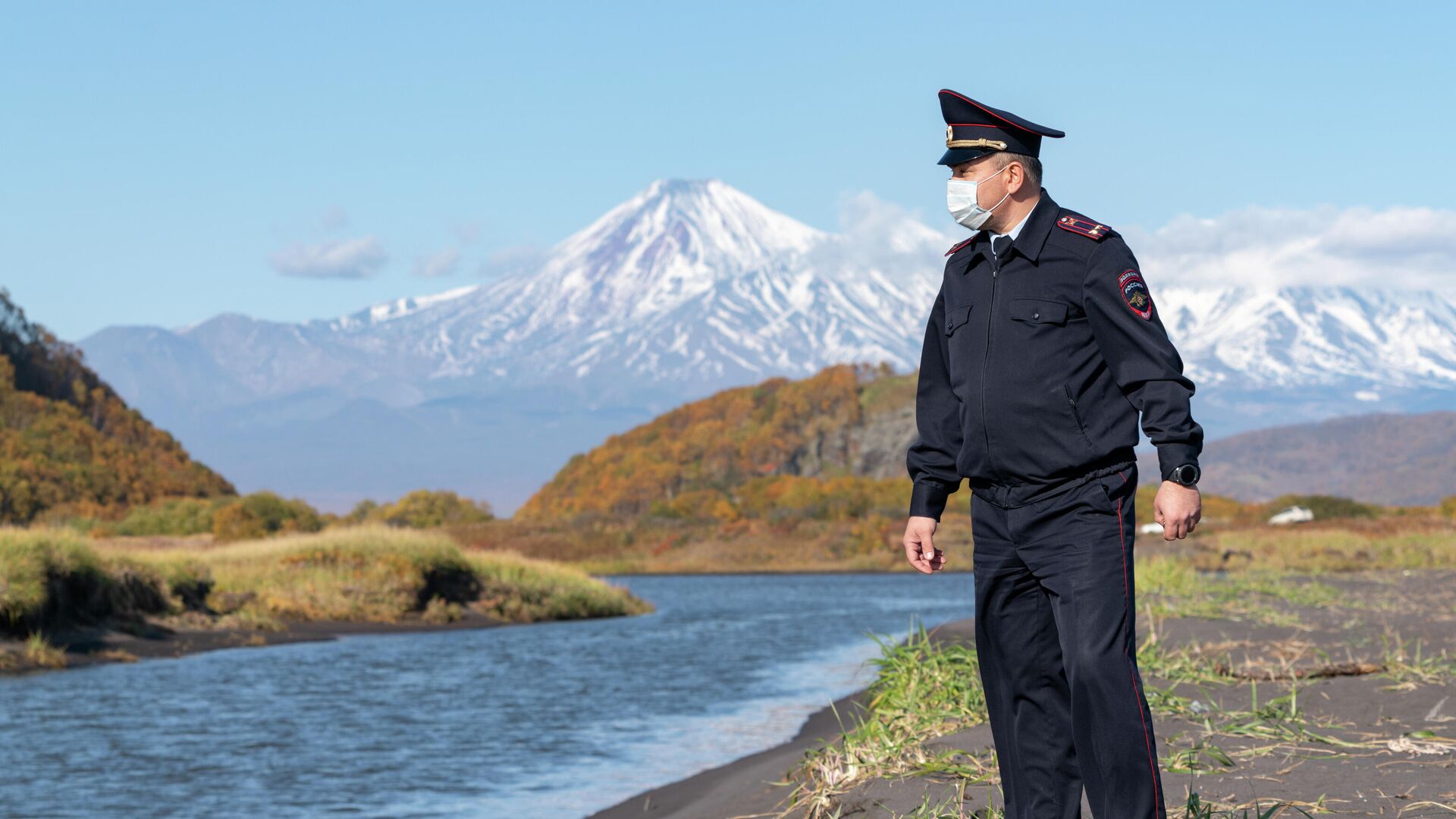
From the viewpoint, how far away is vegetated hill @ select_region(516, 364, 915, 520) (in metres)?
97.8

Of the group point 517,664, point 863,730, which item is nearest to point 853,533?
point 517,664

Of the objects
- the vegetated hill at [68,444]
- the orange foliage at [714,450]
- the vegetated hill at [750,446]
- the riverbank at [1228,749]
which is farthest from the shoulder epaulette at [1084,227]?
the vegetated hill at [750,446]

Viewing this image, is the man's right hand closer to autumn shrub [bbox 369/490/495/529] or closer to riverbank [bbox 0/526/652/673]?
riverbank [bbox 0/526/652/673]

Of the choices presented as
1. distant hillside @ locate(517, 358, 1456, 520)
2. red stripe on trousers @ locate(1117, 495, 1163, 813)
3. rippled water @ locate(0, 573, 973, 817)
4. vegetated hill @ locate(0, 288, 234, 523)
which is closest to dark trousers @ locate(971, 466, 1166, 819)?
red stripe on trousers @ locate(1117, 495, 1163, 813)

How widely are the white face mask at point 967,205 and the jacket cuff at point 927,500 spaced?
2.40 feet

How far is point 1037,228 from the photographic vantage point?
12.3 ft

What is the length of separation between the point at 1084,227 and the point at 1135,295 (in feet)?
0.81

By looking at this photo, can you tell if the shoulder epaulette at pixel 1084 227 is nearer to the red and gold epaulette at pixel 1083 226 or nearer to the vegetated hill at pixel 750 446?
the red and gold epaulette at pixel 1083 226

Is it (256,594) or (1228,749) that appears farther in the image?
(256,594)

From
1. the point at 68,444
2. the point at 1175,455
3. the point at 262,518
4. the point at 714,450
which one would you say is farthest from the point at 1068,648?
the point at 714,450

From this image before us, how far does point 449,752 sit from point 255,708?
321 cm

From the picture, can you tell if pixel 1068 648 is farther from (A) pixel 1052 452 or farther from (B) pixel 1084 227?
(B) pixel 1084 227

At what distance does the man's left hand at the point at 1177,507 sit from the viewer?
3432 millimetres

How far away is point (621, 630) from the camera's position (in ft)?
83.0
